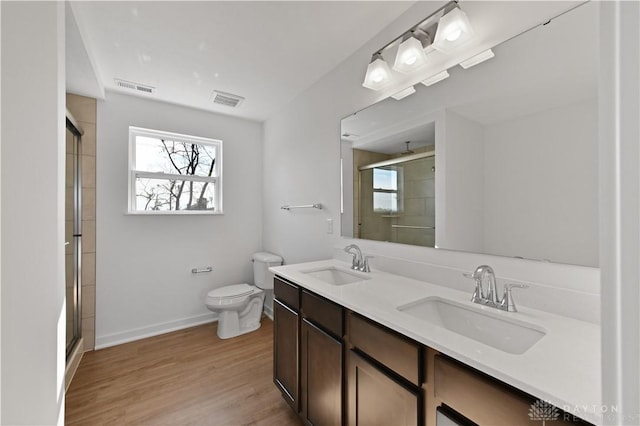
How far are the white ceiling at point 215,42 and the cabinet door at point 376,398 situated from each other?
190cm

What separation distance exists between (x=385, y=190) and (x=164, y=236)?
7.77ft

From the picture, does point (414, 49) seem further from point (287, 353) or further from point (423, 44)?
point (287, 353)

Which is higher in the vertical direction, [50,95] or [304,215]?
[50,95]

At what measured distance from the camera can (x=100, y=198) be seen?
2.58 metres

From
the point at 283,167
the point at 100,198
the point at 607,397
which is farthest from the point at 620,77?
the point at 100,198

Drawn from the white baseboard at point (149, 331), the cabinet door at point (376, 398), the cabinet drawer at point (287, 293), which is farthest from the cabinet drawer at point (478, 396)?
the white baseboard at point (149, 331)

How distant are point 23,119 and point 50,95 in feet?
0.48

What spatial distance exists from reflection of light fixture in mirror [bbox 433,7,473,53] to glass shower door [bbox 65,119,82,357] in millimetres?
2681

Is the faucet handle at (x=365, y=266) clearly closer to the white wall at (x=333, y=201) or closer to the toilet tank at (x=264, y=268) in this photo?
the white wall at (x=333, y=201)

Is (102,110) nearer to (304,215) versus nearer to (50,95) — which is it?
(50,95)

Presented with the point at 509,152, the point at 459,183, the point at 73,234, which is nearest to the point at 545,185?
the point at 509,152

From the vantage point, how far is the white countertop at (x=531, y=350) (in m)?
0.62

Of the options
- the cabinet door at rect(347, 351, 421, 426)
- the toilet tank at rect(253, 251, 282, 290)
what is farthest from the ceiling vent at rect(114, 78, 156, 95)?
the cabinet door at rect(347, 351, 421, 426)

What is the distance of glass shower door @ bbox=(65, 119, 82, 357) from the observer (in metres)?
2.21
